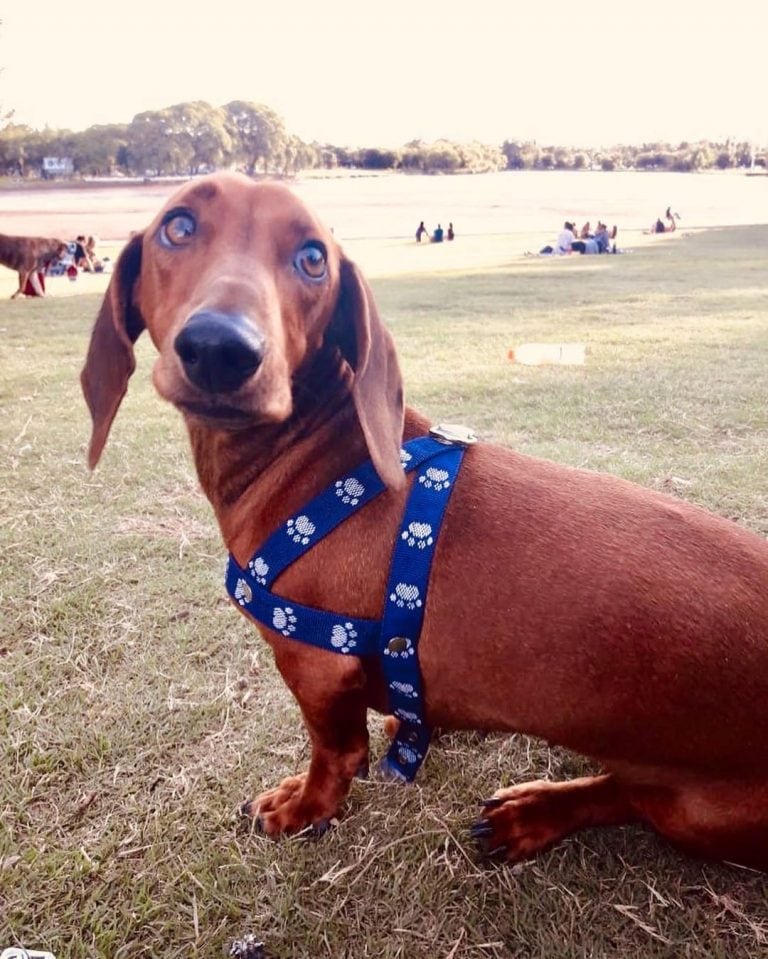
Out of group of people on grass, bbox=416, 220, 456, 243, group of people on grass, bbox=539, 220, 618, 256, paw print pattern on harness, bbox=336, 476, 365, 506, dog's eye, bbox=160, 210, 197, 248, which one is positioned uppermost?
group of people on grass, bbox=416, 220, 456, 243

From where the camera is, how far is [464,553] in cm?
212

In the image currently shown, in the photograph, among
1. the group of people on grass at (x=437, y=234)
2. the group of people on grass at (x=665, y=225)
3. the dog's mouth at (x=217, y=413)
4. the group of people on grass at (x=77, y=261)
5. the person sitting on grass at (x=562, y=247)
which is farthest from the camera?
the group of people on grass at (x=665, y=225)

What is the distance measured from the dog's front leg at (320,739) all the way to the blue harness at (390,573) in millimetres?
71

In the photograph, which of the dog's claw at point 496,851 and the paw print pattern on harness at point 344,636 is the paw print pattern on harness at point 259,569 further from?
the dog's claw at point 496,851

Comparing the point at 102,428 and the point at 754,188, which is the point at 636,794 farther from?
the point at 754,188

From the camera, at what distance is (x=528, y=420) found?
20.6ft

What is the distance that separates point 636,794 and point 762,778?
41 centimetres

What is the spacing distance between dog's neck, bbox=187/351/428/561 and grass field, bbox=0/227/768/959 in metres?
1.05

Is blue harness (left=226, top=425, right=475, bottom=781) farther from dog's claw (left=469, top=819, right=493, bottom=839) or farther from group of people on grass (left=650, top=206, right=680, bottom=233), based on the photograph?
group of people on grass (left=650, top=206, right=680, bottom=233)

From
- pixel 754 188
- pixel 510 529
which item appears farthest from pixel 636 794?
pixel 754 188

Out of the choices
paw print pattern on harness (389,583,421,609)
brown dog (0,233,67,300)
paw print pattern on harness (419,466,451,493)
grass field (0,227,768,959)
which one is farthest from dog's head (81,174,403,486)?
brown dog (0,233,67,300)

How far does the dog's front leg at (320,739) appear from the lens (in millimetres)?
2260

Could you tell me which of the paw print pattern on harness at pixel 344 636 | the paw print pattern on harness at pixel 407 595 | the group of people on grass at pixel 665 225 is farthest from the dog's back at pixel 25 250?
the group of people on grass at pixel 665 225

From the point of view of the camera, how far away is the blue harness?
2131 millimetres
